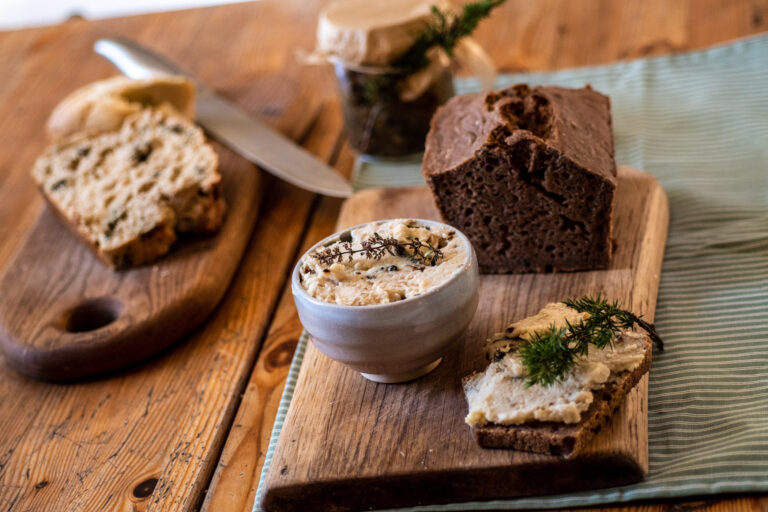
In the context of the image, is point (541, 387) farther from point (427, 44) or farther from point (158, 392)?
point (427, 44)

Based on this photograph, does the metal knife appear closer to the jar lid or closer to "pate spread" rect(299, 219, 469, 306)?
the jar lid

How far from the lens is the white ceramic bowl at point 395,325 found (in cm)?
186

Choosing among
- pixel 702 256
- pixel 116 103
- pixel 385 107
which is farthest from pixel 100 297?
pixel 702 256

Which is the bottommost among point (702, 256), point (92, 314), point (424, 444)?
point (702, 256)

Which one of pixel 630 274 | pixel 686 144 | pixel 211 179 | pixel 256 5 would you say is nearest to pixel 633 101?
pixel 686 144

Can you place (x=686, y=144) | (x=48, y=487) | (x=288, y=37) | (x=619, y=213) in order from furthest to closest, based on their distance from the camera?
(x=288, y=37), (x=686, y=144), (x=619, y=213), (x=48, y=487)

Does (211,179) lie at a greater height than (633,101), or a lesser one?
greater

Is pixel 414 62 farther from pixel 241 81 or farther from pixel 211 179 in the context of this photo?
pixel 241 81

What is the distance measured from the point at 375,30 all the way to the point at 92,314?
4.87ft

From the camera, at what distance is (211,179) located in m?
2.92

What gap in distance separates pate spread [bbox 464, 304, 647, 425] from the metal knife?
51.7 inches

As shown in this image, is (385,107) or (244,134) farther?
(244,134)

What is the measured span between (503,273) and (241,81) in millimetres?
2111

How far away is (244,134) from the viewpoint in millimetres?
3367
